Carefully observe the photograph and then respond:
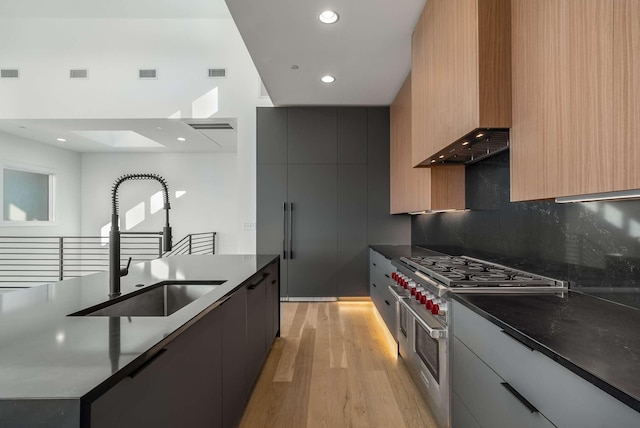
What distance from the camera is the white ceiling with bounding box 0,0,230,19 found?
4.45 m

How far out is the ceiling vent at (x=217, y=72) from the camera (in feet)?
15.7

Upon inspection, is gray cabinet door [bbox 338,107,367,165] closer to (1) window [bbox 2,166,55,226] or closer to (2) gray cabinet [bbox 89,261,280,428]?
(2) gray cabinet [bbox 89,261,280,428]

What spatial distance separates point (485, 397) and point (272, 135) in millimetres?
3992

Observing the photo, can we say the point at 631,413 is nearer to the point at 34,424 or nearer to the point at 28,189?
the point at 34,424

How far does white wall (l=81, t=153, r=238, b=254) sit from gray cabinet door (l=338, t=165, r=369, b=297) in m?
3.83

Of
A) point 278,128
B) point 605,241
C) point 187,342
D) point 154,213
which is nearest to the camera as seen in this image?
point 187,342

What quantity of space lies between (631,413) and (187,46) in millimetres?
5587

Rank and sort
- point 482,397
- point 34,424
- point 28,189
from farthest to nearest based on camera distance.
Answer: point 28,189 → point 482,397 → point 34,424

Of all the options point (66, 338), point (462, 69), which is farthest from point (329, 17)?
point (66, 338)

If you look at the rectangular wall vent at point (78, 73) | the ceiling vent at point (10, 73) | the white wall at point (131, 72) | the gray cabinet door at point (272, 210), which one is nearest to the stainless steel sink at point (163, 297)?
the gray cabinet door at point (272, 210)

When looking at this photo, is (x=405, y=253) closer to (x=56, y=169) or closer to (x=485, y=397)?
(x=485, y=397)

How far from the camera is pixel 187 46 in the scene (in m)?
4.80

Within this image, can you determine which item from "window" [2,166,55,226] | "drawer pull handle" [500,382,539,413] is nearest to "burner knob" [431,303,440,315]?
"drawer pull handle" [500,382,539,413]

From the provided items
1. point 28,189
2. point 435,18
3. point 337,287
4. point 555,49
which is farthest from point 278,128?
point 28,189
